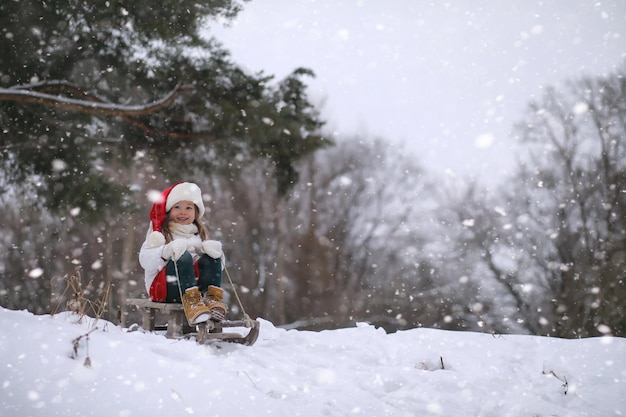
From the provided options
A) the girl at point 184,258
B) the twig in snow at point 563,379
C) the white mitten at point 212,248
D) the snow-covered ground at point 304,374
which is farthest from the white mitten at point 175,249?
the twig in snow at point 563,379

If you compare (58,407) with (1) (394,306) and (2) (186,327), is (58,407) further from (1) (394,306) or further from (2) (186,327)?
(1) (394,306)

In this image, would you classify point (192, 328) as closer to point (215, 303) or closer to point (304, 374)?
point (215, 303)

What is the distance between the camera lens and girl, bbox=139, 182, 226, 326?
4.20 metres

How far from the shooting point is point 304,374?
3617 millimetres

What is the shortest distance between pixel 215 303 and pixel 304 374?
104 centimetres

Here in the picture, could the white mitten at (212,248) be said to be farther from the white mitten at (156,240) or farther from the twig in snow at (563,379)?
the twig in snow at (563,379)

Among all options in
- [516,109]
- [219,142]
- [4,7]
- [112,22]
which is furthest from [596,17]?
[4,7]

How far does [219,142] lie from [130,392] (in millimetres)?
6393

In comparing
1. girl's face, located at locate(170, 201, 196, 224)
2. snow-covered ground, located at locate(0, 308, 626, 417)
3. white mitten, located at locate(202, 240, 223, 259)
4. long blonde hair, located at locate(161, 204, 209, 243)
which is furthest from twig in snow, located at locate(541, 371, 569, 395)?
girl's face, located at locate(170, 201, 196, 224)

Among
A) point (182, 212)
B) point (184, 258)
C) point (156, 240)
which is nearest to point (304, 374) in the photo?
point (184, 258)

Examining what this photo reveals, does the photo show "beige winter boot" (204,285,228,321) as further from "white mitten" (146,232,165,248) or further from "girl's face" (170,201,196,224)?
"girl's face" (170,201,196,224)

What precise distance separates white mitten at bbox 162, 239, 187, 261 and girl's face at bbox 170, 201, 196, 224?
0.48 m

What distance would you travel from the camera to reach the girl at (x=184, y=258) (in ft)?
13.8

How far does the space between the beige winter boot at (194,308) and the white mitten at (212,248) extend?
393mm
